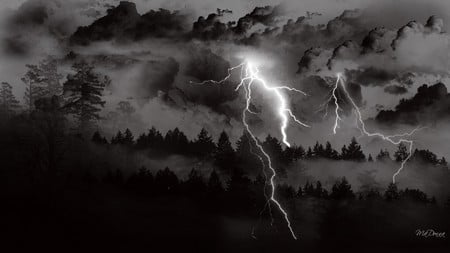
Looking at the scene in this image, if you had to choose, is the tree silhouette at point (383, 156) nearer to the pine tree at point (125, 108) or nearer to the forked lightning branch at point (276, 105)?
the forked lightning branch at point (276, 105)

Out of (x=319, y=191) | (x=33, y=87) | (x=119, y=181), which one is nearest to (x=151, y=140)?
(x=119, y=181)

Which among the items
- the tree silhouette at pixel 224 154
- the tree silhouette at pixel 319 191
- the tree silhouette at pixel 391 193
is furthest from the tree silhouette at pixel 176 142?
the tree silhouette at pixel 391 193

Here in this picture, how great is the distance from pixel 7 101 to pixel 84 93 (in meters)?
1.08

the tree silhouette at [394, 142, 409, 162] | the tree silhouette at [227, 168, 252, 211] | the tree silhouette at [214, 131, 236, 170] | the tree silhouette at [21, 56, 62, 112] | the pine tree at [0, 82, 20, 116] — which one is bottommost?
the tree silhouette at [227, 168, 252, 211]

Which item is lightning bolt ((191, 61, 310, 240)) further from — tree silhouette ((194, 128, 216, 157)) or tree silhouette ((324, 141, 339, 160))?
tree silhouette ((194, 128, 216, 157))

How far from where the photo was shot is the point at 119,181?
379 inches

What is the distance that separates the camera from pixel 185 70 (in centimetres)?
994

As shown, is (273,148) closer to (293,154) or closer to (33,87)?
(293,154)

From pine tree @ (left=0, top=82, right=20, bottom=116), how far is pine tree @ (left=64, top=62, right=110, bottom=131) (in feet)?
2.35

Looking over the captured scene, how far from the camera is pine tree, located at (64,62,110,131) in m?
9.73

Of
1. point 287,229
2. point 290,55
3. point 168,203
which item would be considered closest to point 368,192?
point 287,229

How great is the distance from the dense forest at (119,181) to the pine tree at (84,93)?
0.05 feet

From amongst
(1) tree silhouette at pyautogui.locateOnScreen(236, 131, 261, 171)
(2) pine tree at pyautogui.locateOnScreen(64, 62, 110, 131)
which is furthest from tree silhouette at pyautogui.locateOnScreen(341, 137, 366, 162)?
(2) pine tree at pyautogui.locateOnScreen(64, 62, 110, 131)

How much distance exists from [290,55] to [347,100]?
42.6 inches
